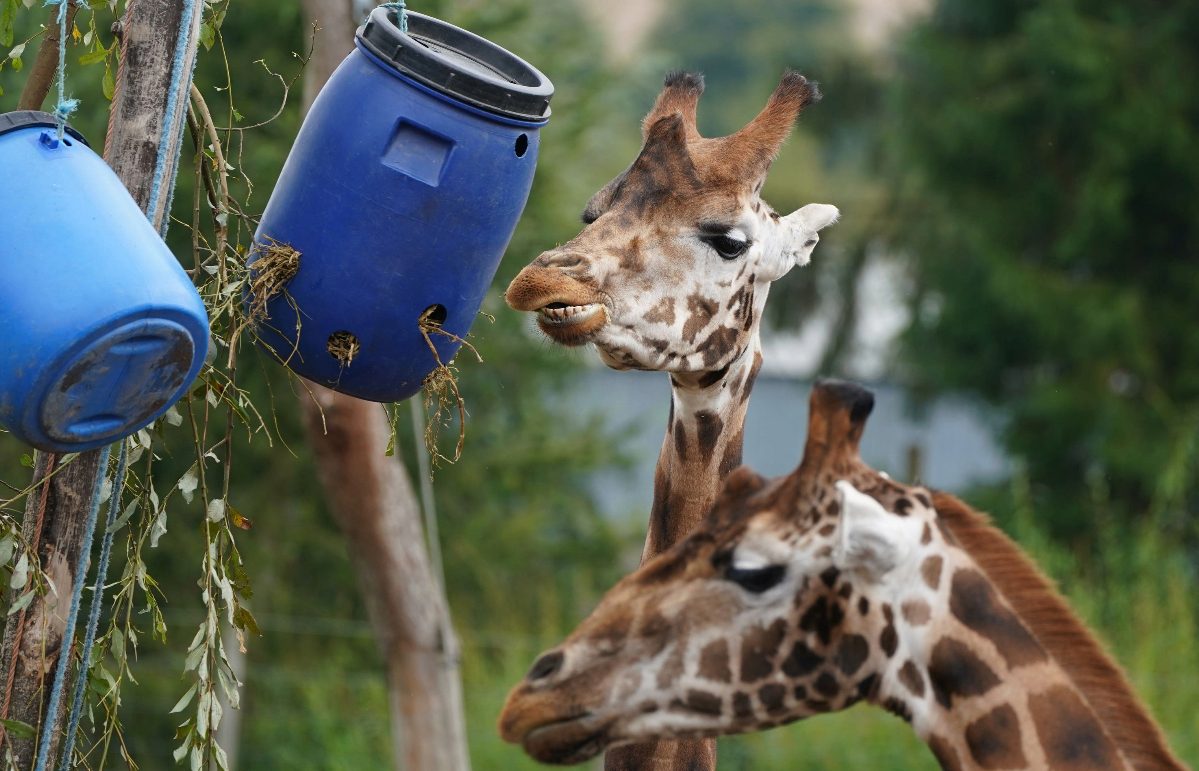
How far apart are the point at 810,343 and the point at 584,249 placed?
541 inches

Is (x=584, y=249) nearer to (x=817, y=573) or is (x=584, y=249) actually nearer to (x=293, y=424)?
(x=817, y=573)

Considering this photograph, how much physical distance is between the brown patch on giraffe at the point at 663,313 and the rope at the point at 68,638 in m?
1.19

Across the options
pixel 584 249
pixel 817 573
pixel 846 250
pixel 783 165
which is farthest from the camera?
pixel 783 165

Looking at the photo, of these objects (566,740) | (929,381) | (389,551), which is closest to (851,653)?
(566,740)

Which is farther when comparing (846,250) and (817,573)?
(846,250)

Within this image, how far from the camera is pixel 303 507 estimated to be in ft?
27.6

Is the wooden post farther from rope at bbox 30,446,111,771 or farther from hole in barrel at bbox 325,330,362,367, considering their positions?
hole in barrel at bbox 325,330,362,367

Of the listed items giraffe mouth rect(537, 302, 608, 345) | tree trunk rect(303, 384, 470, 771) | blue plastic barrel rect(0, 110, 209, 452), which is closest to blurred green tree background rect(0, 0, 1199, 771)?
tree trunk rect(303, 384, 470, 771)

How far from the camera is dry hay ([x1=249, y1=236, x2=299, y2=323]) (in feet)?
8.28

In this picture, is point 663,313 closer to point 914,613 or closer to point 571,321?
point 571,321

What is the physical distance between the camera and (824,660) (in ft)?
7.13

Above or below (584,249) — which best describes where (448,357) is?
below

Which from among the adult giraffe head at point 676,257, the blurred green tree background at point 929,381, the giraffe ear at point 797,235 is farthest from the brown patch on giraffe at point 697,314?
the blurred green tree background at point 929,381

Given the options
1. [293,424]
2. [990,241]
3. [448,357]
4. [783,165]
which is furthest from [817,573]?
[783,165]
